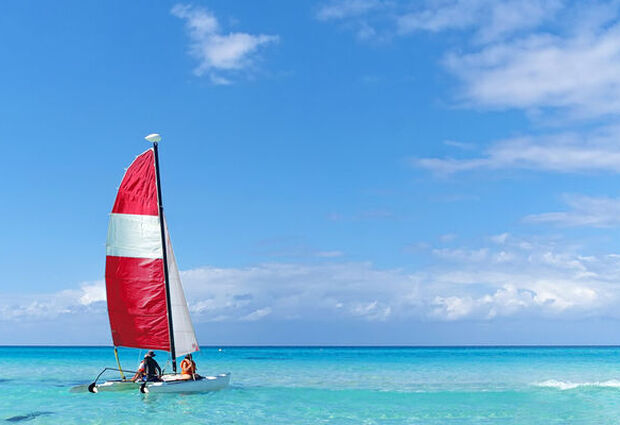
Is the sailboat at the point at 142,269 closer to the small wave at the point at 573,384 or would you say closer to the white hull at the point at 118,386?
the white hull at the point at 118,386

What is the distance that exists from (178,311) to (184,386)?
10.1ft

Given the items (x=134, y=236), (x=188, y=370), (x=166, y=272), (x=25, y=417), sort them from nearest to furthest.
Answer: (x=25, y=417), (x=188, y=370), (x=134, y=236), (x=166, y=272)

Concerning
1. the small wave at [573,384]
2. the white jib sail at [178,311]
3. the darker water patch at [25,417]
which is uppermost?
the white jib sail at [178,311]

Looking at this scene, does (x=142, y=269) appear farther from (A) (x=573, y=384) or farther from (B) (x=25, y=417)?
(A) (x=573, y=384)

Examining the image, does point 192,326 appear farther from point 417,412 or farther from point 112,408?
point 417,412

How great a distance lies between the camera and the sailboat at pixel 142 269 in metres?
24.3

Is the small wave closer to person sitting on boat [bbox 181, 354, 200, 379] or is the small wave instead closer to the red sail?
person sitting on boat [bbox 181, 354, 200, 379]

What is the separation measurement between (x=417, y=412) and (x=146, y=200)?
1278 centimetres

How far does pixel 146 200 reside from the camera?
24547 millimetres

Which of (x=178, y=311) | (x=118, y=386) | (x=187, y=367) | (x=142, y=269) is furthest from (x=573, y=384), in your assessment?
(x=118, y=386)

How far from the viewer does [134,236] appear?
24.5 m

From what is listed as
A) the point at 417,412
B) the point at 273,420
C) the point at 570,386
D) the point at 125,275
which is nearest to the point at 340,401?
the point at 417,412

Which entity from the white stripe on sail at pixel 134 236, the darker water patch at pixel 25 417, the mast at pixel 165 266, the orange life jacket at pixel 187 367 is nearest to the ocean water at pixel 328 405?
the darker water patch at pixel 25 417

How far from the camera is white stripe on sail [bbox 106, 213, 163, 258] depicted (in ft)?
79.4
